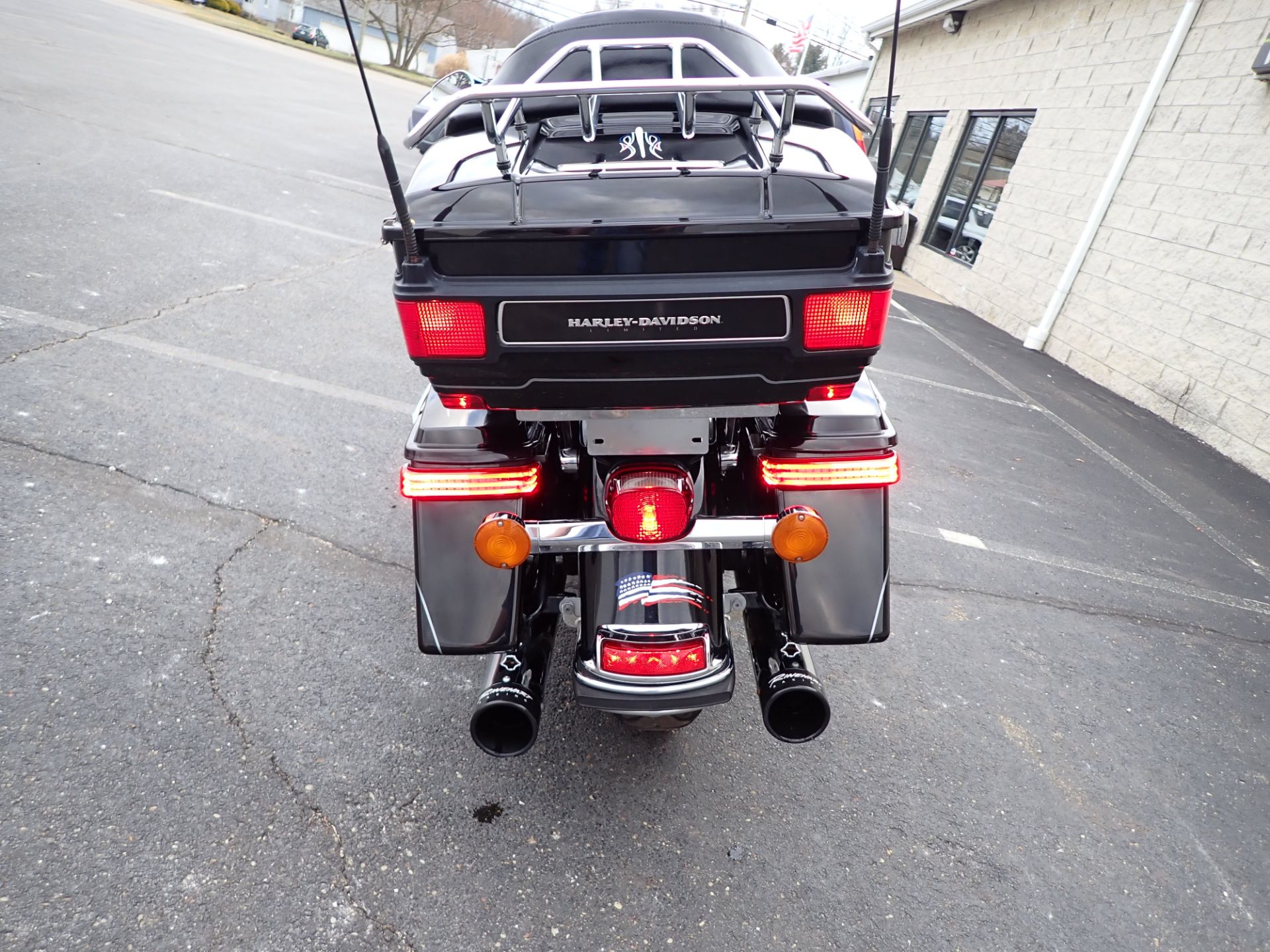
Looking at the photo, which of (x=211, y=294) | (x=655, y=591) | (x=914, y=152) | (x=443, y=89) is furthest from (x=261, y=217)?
(x=914, y=152)

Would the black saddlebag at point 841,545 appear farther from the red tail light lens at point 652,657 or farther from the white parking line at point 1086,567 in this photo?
the white parking line at point 1086,567

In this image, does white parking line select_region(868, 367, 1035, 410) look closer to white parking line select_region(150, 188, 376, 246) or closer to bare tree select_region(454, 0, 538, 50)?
white parking line select_region(150, 188, 376, 246)

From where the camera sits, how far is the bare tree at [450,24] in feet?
152

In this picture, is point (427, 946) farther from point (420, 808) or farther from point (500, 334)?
point (500, 334)

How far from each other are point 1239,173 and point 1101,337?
1.89 metres

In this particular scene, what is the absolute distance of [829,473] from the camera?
6.77 feet

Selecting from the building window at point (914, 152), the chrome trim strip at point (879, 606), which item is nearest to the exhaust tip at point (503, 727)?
the chrome trim strip at point (879, 606)

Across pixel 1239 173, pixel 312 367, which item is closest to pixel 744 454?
pixel 312 367

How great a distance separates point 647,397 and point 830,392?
501 millimetres

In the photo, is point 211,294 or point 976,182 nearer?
point 211,294

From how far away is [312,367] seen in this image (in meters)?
4.80

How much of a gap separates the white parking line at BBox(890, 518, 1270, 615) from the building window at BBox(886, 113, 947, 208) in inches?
434

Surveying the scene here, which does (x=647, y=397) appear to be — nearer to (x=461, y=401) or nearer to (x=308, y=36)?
(x=461, y=401)

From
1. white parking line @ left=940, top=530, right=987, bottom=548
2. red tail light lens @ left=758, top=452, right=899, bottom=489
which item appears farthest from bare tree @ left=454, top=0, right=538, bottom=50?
red tail light lens @ left=758, top=452, right=899, bottom=489
